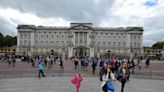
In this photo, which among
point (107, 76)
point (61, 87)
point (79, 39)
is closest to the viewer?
point (107, 76)

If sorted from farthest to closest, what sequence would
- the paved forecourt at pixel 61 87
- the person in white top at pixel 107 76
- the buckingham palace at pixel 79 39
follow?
the buckingham palace at pixel 79 39 → the paved forecourt at pixel 61 87 → the person in white top at pixel 107 76

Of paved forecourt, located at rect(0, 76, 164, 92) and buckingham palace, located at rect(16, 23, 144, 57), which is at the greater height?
buckingham palace, located at rect(16, 23, 144, 57)

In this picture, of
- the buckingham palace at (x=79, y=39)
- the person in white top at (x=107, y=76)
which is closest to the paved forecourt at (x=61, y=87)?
the person in white top at (x=107, y=76)

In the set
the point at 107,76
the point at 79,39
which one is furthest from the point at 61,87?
the point at 79,39

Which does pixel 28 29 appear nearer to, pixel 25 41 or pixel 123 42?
pixel 25 41

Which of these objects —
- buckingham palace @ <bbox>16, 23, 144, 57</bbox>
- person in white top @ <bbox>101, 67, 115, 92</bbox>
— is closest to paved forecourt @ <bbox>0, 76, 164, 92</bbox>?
person in white top @ <bbox>101, 67, 115, 92</bbox>

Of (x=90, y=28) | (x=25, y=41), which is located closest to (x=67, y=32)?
(x=90, y=28)

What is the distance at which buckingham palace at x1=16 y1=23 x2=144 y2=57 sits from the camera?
134625mm

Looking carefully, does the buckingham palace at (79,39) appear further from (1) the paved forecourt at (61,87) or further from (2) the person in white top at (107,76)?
(2) the person in white top at (107,76)

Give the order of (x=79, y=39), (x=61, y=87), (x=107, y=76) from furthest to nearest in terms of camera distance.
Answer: (x=79, y=39) < (x=61, y=87) < (x=107, y=76)

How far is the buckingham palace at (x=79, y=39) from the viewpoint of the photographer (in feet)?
442

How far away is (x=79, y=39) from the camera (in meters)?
137

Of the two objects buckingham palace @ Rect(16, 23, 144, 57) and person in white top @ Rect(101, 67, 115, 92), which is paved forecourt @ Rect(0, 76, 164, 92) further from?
buckingham palace @ Rect(16, 23, 144, 57)

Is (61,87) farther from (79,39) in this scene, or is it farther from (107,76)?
(79,39)
